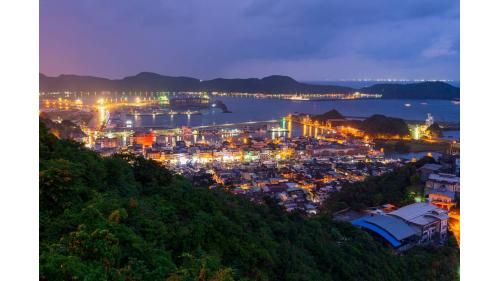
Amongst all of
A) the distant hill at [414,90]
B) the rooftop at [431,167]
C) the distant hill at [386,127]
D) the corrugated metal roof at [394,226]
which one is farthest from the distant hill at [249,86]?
the corrugated metal roof at [394,226]

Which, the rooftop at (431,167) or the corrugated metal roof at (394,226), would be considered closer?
the corrugated metal roof at (394,226)

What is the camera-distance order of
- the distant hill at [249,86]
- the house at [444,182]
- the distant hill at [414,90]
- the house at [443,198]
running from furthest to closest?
the distant hill at [249,86], the distant hill at [414,90], the house at [444,182], the house at [443,198]

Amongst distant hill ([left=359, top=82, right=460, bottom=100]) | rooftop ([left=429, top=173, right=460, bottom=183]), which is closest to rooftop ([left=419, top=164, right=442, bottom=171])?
rooftop ([left=429, top=173, right=460, bottom=183])

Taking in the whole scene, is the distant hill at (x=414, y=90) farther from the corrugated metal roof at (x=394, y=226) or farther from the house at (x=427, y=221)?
the corrugated metal roof at (x=394, y=226)

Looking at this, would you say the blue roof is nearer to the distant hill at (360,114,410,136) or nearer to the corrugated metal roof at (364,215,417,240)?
the corrugated metal roof at (364,215,417,240)

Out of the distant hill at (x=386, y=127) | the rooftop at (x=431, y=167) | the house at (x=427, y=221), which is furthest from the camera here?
the distant hill at (x=386, y=127)

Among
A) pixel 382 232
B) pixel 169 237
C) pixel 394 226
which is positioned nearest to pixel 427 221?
pixel 394 226

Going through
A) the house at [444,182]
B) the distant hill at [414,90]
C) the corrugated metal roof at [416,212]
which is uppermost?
the distant hill at [414,90]

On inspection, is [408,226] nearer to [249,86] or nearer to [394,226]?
[394,226]

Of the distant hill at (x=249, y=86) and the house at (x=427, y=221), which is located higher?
the distant hill at (x=249, y=86)
